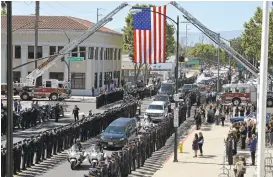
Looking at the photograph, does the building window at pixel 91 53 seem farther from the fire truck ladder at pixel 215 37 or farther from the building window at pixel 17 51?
the fire truck ladder at pixel 215 37

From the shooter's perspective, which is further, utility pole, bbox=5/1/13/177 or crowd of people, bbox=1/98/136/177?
crowd of people, bbox=1/98/136/177

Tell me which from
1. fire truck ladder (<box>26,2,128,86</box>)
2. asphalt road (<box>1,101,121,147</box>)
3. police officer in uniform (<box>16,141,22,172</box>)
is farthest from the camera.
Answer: fire truck ladder (<box>26,2,128,86</box>)

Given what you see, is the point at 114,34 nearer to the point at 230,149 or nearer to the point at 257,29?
the point at 257,29

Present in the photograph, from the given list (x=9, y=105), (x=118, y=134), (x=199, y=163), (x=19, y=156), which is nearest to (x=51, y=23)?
(x=118, y=134)

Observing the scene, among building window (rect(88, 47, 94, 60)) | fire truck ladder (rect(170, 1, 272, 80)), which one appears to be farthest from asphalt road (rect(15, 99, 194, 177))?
building window (rect(88, 47, 94, 60))

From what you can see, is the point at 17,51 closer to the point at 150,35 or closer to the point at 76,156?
the point at 150,35

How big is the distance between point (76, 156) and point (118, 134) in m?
4.85

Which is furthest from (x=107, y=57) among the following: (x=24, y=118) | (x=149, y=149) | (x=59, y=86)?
(x=149, y=149)

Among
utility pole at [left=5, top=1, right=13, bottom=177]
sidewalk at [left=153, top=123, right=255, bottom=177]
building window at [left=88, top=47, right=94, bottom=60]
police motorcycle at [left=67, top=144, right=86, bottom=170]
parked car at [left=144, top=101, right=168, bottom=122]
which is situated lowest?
sidewalk at [left=153, top=123, right=255, bottom=177]

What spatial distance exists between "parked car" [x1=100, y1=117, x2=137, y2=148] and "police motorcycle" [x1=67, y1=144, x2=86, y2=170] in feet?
13.3

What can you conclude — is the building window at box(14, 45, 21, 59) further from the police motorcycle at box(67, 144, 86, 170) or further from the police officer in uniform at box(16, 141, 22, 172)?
the police officer in uniform at box(16, 141, 22, 172)

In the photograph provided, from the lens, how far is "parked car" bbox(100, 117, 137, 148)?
918 inches

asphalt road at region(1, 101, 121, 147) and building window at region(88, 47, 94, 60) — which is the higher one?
building window at region(88, 47, 94, 60)

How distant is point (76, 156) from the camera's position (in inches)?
751
